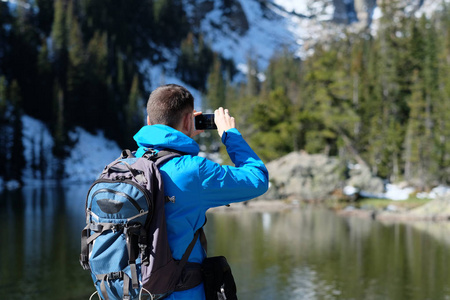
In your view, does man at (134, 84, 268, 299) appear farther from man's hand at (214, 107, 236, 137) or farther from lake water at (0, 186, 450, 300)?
lake water at (0, 186, 450, 300)

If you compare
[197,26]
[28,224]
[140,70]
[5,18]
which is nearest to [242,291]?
[28,224]

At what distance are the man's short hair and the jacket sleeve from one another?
27 cm

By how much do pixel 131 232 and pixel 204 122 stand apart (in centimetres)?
78

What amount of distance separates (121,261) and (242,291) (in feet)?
39.9

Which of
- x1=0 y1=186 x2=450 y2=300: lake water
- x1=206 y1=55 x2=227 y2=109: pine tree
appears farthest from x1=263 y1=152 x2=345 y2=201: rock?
x1=206 y1=55 x2=227 y2=109: pine tree

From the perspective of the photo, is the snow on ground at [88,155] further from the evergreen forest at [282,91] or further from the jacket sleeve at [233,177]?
the jacket sleeve at [233,177]

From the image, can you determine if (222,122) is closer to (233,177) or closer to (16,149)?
(233,177)

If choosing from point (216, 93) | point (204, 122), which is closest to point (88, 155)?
point (216, 93)

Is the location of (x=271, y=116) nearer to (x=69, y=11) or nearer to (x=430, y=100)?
(x=430, y=100)

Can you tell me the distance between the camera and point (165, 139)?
2748mm

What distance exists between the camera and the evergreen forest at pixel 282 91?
4500cm

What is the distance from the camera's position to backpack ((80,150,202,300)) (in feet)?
8.57

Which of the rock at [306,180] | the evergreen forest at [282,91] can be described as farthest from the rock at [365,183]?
the evergreen forest at [282,91]

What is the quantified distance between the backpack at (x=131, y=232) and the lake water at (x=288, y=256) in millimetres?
11584
